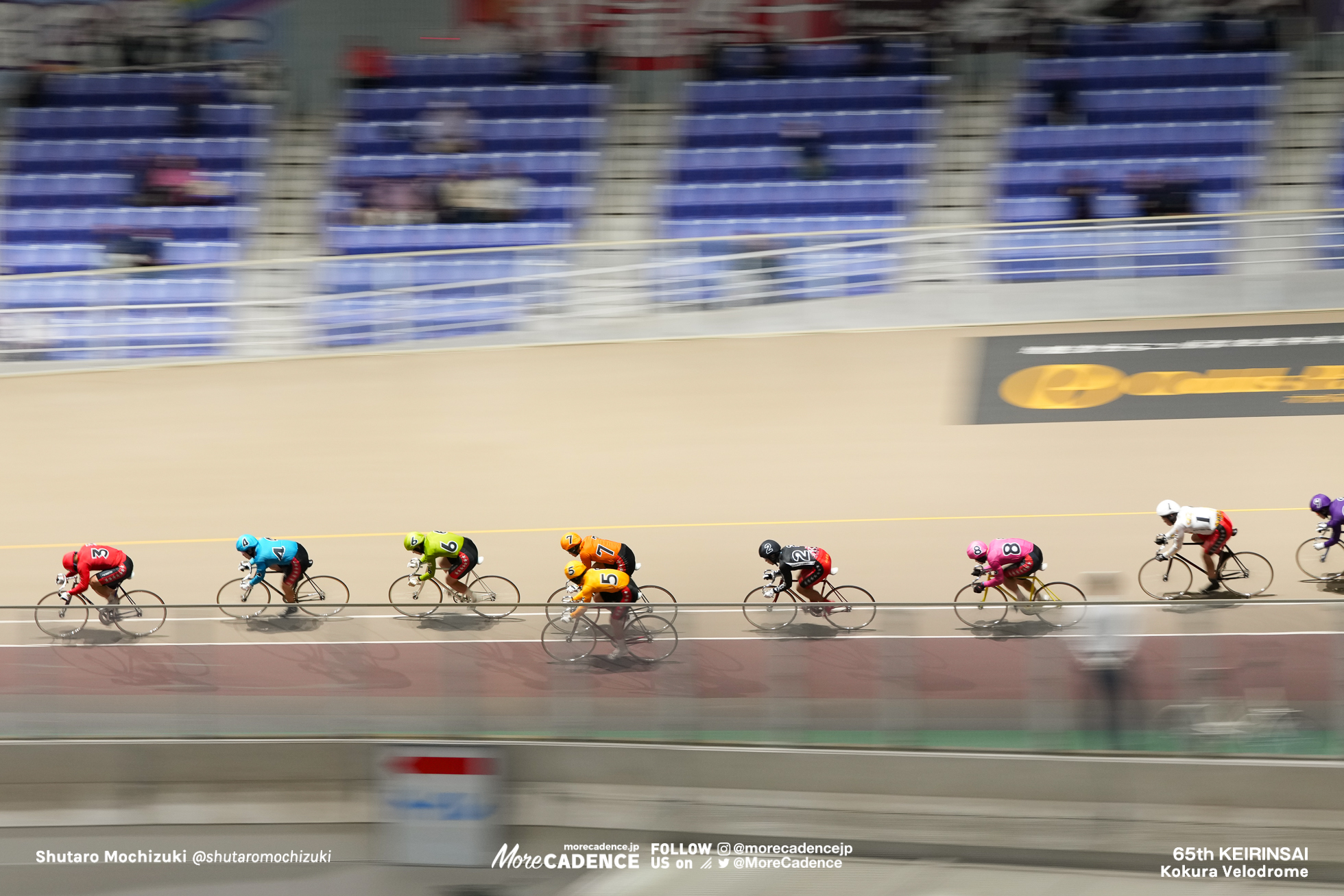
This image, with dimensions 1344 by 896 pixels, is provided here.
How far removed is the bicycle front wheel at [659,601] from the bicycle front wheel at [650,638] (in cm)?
3

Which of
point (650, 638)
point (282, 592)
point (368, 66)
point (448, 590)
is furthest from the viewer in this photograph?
point (368, 66)

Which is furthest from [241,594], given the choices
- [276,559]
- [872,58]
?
[872,58]

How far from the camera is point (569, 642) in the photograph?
8375 mm

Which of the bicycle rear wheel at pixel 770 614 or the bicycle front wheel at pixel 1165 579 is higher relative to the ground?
the bicycle front wheel at pixel 1165 579

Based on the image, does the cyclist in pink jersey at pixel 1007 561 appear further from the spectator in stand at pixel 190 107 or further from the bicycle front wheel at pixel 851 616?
the spectator in stand at pixel 190 107

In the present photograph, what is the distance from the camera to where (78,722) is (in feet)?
28.6

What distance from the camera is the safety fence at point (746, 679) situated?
7.69 metres

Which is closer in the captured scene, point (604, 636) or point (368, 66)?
point (604, 636)

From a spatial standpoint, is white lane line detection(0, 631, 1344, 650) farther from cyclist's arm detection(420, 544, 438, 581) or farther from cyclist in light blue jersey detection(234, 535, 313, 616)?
cyclist's arm detection(420, 544, 438, 581)

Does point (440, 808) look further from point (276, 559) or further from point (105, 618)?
point (276, 559)

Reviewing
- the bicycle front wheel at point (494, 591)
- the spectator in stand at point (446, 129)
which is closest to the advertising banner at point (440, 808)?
the bicycle front wheel at point (494, 591)

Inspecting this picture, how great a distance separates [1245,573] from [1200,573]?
0.52 meters

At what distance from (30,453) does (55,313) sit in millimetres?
2144

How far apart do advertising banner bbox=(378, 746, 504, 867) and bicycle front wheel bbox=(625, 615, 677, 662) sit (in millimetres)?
1051
